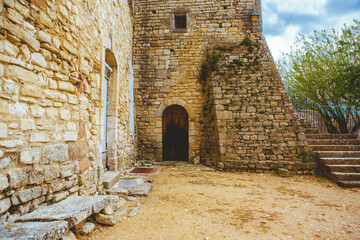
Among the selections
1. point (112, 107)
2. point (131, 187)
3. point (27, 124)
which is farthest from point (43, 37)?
point (131, 187)

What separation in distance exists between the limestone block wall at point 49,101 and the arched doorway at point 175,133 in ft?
12.9

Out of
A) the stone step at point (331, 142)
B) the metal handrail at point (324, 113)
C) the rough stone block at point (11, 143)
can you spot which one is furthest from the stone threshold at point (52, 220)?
the metal handrail at point (324, 113)

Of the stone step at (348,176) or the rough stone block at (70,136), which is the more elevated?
the rough stone block at (70,136)

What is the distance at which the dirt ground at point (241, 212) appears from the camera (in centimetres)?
229

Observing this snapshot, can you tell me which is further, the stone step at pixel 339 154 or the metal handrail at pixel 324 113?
the metal handrail at pixel 324 113

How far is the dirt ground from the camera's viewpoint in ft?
7.50

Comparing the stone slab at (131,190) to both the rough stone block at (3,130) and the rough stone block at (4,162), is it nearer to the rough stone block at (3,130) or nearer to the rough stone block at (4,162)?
the rough stone block at (4,162)

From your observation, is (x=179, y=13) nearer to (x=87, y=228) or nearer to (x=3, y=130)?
(x=3, y=130)

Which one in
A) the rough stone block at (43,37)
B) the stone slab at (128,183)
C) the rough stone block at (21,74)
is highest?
the rough stone block at (43,37)

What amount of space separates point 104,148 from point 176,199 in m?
2.10

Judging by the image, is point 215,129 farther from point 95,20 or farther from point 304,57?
point 304,57

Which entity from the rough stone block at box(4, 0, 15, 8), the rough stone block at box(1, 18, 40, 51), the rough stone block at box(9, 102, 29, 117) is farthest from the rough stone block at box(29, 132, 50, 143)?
the rough stone block at box(4, 0, 15, 8)

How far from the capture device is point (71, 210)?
2.07 metres

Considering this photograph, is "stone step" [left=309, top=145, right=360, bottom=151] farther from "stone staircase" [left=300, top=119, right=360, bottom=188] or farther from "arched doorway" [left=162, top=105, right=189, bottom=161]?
"arched doorway" [left=162, top=105, right=189, bottom=161]
